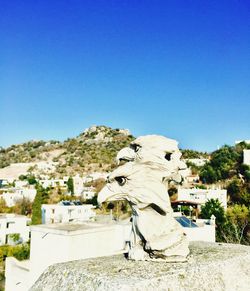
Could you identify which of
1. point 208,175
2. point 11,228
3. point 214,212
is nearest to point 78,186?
point 208,175

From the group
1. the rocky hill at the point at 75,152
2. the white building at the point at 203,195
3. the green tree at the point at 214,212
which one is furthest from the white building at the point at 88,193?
the green tree at the point at 214,212

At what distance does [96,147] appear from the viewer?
84.0m

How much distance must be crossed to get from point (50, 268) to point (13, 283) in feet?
37.0

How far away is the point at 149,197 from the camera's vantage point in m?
3.87

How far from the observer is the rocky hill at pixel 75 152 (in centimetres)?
7450

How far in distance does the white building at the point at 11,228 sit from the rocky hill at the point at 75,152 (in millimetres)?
37733

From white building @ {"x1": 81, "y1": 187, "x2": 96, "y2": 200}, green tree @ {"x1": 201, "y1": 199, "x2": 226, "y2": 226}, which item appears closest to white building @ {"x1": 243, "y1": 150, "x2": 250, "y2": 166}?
white building @ {"x1": 81, "y1": 187, "x2": 96, "y2": 200}

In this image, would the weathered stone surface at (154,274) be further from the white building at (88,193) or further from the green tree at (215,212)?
the white building at (88,193)

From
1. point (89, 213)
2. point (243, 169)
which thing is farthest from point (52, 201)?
point (243, 169)

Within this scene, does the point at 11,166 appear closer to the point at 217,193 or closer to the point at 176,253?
the point at 217,193

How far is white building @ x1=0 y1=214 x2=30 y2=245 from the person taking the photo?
30.2 m

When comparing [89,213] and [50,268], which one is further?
[89,213]

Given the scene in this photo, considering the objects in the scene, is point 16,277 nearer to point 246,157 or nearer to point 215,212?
point 215,212

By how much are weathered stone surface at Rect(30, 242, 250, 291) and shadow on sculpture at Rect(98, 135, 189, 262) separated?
0.50ft
